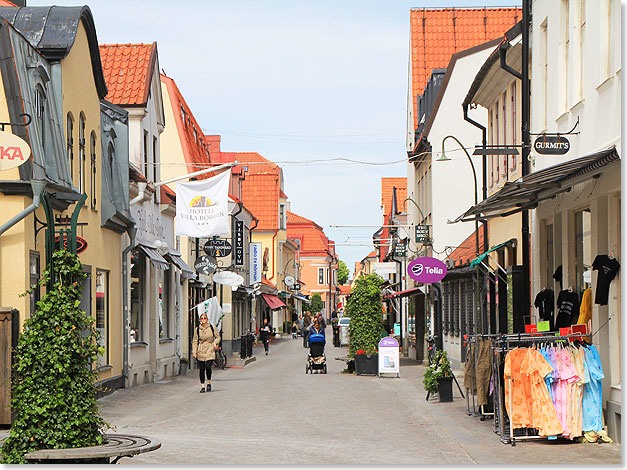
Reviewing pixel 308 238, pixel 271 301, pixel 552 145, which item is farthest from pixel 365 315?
pixel 308 238

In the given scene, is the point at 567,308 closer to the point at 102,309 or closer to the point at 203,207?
the point at 102,309

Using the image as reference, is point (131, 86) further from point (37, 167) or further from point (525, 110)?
point (525, 110)

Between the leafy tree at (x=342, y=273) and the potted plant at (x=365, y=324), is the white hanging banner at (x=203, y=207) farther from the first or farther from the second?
the leafy tree at (x=342, y=273)

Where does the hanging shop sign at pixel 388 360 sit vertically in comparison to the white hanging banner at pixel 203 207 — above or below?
below

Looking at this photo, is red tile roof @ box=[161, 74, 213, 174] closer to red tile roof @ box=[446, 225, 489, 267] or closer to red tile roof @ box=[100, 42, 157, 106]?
red tile roof @ box=[100, 42, 157, 106]

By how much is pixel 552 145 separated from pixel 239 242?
39.6 m

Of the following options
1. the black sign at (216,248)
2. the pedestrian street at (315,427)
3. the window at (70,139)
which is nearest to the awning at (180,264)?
the black sign at (216,248)

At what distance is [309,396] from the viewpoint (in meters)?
21.7

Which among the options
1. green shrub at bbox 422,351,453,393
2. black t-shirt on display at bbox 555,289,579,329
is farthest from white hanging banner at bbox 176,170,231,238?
black t-shirt on display at bbox 555,289,579,329

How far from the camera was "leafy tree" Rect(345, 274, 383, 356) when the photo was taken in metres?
30.9

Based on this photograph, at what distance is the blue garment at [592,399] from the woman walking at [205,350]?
481 inches

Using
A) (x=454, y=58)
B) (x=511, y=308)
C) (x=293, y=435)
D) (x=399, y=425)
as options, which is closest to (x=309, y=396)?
(x=511, y=308)

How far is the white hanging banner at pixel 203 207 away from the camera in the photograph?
83.2 feet

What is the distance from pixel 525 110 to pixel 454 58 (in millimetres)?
19080
